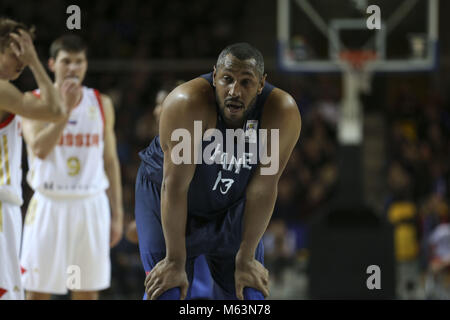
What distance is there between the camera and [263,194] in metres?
3.33

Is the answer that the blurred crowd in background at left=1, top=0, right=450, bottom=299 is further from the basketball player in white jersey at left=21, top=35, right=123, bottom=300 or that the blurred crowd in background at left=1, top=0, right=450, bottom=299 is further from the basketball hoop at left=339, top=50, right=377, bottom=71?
the basketball player in white jersey at left=21, top=35, right=123, bottom=300

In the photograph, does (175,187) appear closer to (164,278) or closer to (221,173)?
(221,173)

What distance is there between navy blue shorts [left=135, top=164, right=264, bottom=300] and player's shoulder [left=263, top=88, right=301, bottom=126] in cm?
52

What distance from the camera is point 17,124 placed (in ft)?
12.9

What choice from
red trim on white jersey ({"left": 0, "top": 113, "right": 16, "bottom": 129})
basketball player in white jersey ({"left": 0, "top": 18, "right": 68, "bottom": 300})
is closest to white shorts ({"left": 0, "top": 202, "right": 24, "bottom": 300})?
basketball player in white jersey ({"left": 0, "top": 18, "right": 68, "bottom": 300})

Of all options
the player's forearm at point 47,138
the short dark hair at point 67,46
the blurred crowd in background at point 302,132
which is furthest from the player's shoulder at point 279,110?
the blurred crowd in background at point 302,132

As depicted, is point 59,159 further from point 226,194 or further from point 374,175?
point 374,175

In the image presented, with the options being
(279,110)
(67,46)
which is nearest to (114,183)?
(67,46)

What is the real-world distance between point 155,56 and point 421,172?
4628 mm

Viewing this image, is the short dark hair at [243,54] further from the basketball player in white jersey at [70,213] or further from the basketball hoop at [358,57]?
the basketball hoop at [358,57]

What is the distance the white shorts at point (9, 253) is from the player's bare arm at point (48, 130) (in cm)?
66

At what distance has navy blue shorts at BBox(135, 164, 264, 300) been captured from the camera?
3438 millimetres

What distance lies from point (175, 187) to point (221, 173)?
33 cm

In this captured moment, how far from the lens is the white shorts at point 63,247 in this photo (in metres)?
4.61
